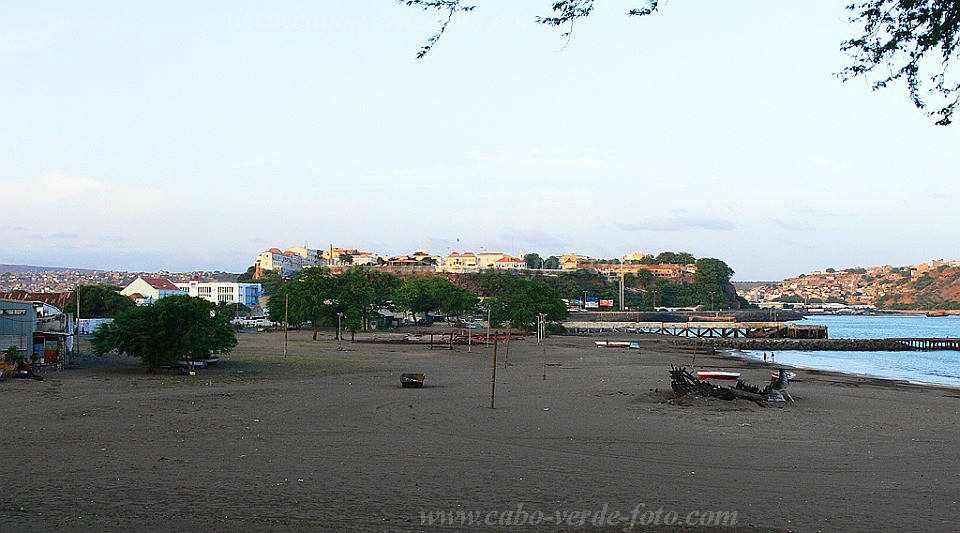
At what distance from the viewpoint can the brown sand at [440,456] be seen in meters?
11.1

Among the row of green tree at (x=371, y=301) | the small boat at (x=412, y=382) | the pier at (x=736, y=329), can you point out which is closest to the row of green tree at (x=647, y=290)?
the pier at (x=736, y=329)

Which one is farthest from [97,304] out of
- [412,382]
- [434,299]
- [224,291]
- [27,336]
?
[412,382]

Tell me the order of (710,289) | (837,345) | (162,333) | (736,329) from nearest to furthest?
1. (162,333)
2. (837,345)
3. (736,329)
4. (710,289)

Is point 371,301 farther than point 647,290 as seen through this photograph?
No

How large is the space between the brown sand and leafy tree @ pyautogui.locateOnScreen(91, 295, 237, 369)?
3.37 meters

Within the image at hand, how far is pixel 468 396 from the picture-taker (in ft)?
87.0

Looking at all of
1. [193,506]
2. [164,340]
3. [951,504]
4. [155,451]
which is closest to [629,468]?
[951,504]

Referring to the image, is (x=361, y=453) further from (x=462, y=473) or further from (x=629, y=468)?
(x=629, y=468)

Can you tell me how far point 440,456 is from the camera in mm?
15203

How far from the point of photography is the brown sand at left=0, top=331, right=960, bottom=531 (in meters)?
11.1

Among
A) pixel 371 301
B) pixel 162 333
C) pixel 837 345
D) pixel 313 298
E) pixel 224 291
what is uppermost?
pixel 224 291

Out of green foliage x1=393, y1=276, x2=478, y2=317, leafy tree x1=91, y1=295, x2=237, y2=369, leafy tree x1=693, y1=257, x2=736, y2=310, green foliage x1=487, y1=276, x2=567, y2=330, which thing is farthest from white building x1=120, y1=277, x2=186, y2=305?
leafy tree x1=693, y1=257, x2=736, y2=310

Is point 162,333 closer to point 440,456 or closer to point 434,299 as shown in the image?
point 440,456

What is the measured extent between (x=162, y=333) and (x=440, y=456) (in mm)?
21877
